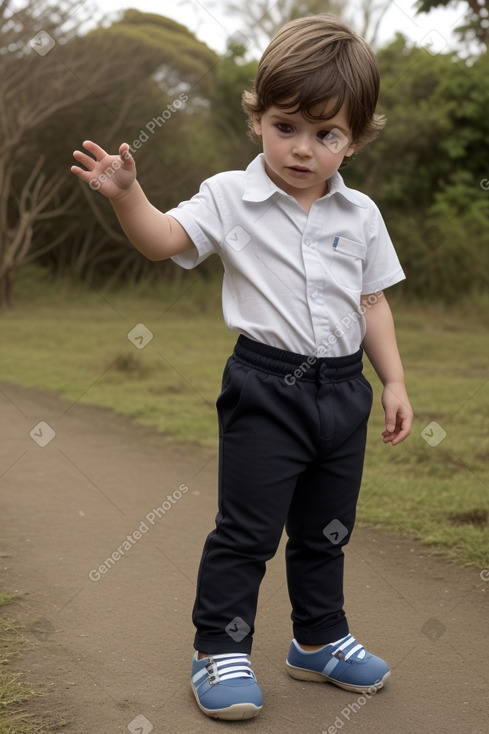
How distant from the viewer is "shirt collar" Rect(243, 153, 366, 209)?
1983 mm

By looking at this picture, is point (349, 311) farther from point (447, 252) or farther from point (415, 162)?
point (415, 162)

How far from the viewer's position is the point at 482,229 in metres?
10.8

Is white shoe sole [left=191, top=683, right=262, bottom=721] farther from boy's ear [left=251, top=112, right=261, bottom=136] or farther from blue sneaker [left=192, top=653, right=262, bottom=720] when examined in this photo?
boy's ear [left=251, top=112, right=261, bottom=136]

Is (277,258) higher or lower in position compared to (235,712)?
higher

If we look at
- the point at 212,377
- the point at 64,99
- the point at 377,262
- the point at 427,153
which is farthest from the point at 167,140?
the point at 377,262

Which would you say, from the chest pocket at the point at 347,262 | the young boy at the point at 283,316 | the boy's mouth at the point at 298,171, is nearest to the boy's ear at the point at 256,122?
the young boy at the point at 283,316

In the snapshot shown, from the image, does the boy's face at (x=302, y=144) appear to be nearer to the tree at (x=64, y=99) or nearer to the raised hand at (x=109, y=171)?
the raised hand at (x=109, y=171)

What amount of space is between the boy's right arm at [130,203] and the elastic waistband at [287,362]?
251 millimetres

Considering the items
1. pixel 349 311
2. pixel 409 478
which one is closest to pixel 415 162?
pixel 409 478

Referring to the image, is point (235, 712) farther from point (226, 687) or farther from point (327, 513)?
point (327, 513)

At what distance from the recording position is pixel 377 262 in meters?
2.15

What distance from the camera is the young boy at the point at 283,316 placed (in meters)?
1.92

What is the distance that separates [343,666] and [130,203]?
112 cm

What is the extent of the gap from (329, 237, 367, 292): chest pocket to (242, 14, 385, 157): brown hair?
226 mm
